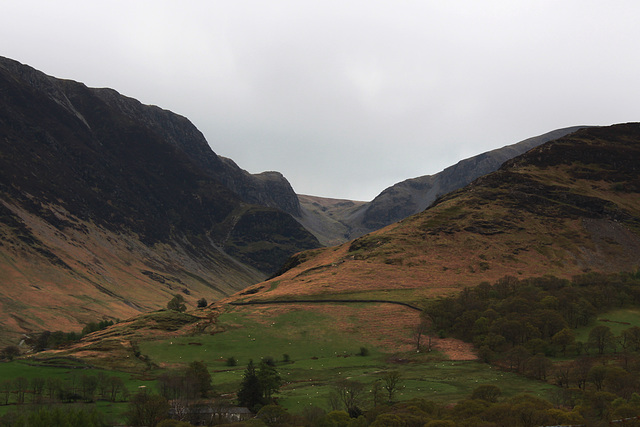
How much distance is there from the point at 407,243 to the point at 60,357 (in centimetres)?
11999

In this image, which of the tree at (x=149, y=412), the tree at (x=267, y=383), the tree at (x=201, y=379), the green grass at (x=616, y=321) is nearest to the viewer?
the tree at (x=149, y=412)

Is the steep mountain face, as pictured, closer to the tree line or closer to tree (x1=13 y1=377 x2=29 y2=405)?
the tree line

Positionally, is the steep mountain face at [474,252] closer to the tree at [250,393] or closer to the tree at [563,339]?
the tree at [563,339]

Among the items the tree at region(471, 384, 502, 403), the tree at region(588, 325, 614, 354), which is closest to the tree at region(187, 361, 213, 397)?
the tree at region(471, 384, 502, 403)

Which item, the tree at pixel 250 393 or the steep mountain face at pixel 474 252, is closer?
the tree at pixel 250 393

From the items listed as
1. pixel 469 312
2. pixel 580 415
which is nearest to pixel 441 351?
pixel 469 312

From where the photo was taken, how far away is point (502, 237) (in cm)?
17975

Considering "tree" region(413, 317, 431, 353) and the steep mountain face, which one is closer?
"tree" region(413, 317, 431, 353)

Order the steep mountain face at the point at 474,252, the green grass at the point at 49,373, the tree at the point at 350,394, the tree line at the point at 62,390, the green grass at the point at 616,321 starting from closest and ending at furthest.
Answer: the tree at the point at 350,394 → the tree line at the point at 62,390 → the green grass at the point at 49,373 → the green grass at the point at 616,321 → the steep mountain face at the point at 474,252

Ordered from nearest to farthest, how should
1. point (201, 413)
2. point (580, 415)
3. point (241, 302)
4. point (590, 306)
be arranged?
point (580, 415) → point (201, 413) → point (590, 306) → point (241, 302)

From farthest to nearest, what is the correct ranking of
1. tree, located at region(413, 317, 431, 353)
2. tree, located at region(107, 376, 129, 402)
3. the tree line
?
tree, located at region(413, 317, 431, 353), tree, located at region(107, 376, 129, 402), the tree line

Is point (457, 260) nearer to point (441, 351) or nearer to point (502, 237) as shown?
point (502, 237)

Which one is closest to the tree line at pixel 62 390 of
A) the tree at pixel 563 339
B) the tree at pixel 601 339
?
the tree at pixel 563 339

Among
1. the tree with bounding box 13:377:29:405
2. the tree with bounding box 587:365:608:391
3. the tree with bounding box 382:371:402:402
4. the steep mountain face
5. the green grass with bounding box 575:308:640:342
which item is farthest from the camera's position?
the steep mountain face
